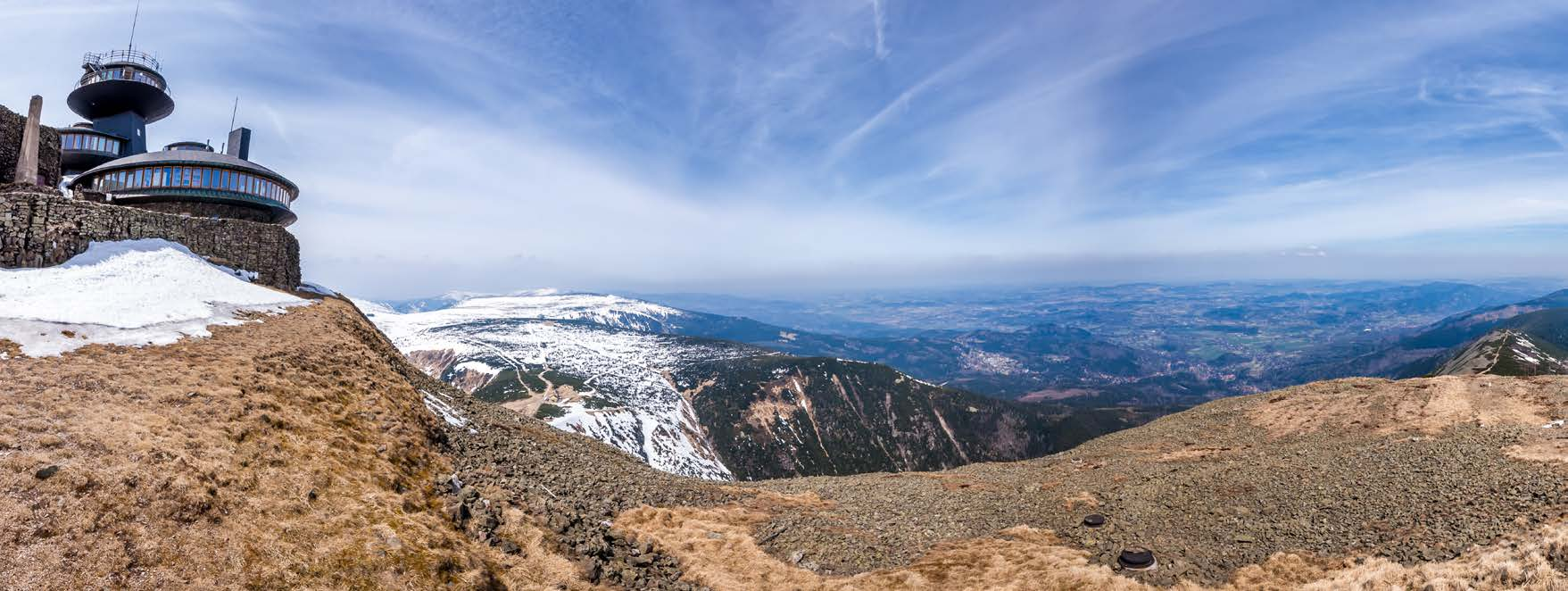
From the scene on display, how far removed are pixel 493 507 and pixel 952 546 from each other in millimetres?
15473

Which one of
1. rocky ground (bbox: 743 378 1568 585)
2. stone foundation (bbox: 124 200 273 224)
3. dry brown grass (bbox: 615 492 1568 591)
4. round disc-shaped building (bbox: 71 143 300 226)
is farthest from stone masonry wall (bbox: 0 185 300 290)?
rocky ground (bbox: 743 378 1568 585)

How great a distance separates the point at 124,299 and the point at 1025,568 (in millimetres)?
36414

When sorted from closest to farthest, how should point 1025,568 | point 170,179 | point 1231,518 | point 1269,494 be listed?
point 1025,568 < point 1231,518 < point 1269,494 < point 170,179

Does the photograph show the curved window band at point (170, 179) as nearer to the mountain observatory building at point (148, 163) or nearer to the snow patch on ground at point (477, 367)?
the mountain observatory building at point (148, 163)

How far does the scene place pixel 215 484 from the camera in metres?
11.9

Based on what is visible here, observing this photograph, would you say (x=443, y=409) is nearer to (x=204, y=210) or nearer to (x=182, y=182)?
(x=204, y=210)

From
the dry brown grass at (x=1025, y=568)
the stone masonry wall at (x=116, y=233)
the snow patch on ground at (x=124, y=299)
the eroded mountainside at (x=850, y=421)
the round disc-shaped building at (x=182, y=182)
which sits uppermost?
the round disc-shaped building at (x=182, y=182)

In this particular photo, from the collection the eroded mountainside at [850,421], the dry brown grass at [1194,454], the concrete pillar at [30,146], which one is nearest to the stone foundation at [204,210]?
the concrete pillar at [30,146]

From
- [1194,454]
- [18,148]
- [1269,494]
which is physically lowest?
[1194,454]

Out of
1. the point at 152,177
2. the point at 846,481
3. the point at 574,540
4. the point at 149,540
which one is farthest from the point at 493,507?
the point at 152,177

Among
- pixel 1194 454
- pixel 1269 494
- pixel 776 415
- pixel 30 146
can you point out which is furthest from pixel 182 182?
pixel 776 415

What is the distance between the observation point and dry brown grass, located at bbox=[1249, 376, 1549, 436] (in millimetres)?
25906

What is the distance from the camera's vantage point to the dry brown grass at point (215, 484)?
9.45 m

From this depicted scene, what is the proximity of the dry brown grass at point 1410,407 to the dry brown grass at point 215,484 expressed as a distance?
126 ft
